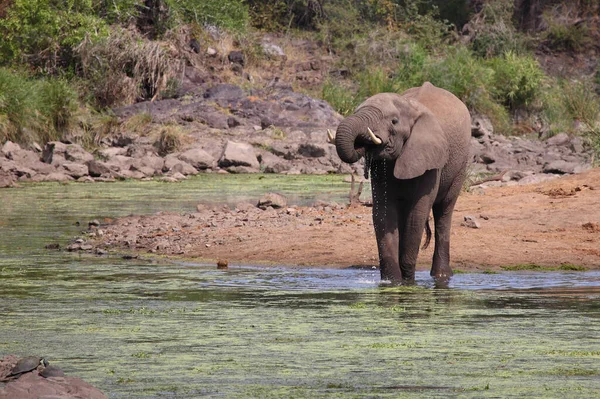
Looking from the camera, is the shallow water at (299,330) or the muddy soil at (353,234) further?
the muddy soil at (353,234)

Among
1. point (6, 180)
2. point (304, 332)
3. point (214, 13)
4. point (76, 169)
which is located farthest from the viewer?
point (214, 13)

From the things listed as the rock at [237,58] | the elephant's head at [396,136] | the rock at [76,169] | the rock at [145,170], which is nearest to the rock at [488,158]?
the rock at [145,170]

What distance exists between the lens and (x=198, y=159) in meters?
33.8

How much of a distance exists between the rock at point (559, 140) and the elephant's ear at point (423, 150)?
24.4 meters

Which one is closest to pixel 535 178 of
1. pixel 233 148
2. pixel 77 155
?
pixel 233 148

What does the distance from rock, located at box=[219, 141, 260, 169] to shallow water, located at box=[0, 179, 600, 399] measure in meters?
18.5

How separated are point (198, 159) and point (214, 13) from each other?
→ 11.6m

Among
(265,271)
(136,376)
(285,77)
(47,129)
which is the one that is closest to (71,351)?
(136,376)

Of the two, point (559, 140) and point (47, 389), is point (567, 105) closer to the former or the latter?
point (559, 140)

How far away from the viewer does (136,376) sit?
7863mm

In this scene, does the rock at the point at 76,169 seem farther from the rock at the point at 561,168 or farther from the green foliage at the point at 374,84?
the green foliage at the point at 374,84

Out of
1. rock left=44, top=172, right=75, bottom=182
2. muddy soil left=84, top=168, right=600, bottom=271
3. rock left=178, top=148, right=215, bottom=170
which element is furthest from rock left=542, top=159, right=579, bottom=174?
rock left=44, top=172, right=75, bottom=182

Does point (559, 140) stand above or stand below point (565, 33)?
below

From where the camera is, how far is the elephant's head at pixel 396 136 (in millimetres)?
11859
